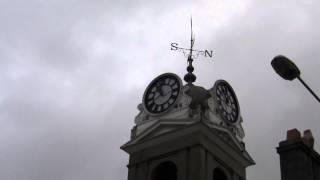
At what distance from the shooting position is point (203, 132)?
118 ft

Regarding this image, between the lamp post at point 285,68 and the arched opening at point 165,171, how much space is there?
73.1 ft

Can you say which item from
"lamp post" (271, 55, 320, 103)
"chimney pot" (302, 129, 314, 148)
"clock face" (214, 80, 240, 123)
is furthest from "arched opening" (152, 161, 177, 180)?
"lamp post" (271, 55, 320, 103)

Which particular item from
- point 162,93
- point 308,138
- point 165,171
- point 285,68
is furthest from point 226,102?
point 285,68

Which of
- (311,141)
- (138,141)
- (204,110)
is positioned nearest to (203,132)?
(204,110)

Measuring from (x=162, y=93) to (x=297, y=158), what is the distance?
2344 cm

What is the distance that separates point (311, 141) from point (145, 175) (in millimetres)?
20534

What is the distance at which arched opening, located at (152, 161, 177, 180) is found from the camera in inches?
1432

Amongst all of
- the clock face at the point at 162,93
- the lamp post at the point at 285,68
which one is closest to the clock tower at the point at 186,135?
the clock face at the point at 162,93

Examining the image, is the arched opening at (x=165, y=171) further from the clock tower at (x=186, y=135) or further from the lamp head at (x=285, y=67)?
the lamp head at (x=285, y=67)

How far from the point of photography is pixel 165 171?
36812 mm

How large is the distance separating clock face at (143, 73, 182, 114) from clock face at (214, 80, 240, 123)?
7.01 ft

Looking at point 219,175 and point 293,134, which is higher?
point 219,175

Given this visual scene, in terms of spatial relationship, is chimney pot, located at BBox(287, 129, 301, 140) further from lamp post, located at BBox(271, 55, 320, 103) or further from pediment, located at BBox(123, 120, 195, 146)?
pediment, located at BBox(123, 120, 195, 146)

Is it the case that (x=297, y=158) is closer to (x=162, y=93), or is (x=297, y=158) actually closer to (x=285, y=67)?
(x=285, y=67)
